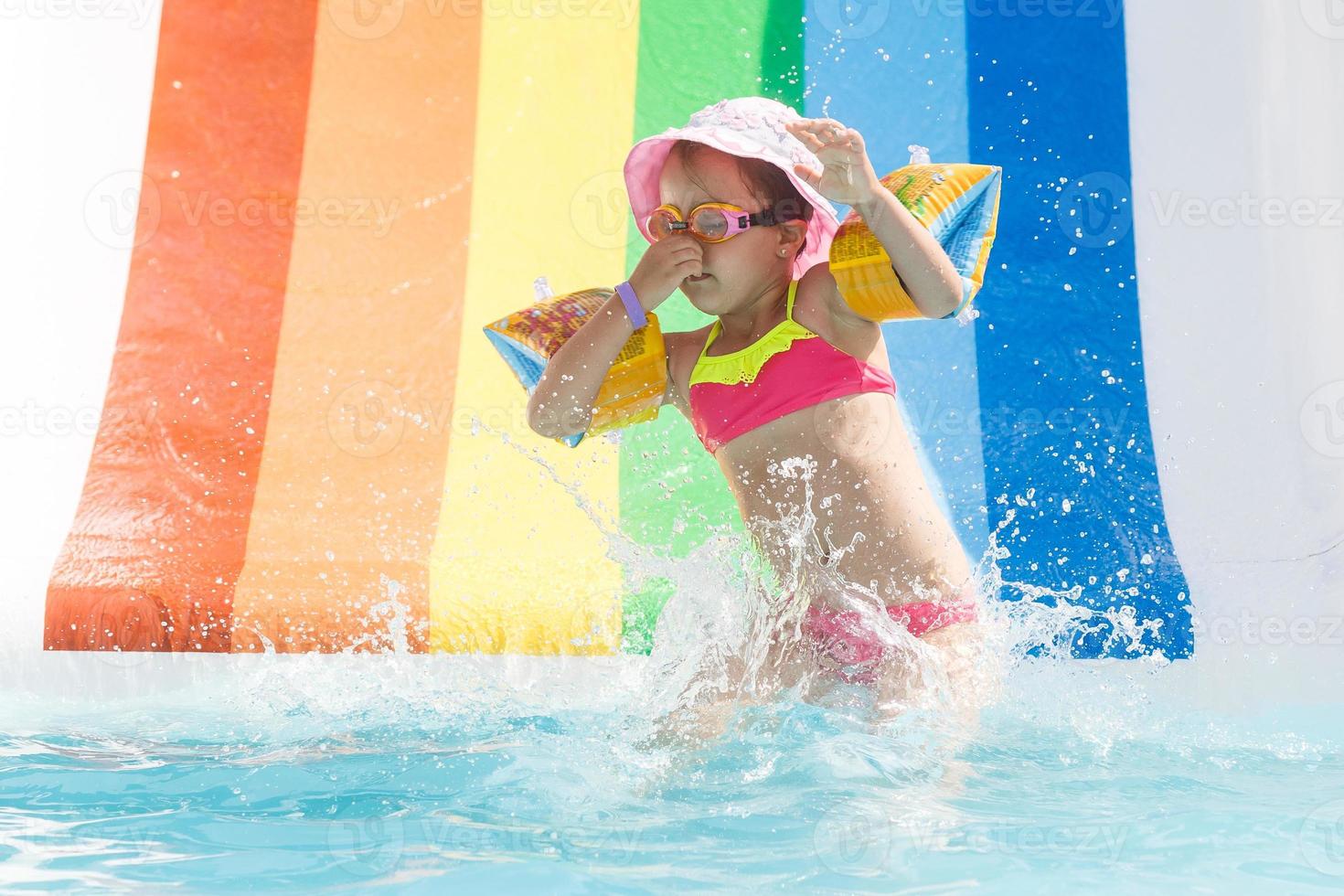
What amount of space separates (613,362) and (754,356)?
9.0 inches

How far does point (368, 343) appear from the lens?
324cm

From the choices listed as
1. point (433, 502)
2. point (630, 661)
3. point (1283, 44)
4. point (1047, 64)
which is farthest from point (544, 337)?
point (1283, 44)

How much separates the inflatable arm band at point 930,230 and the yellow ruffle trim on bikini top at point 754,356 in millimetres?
137

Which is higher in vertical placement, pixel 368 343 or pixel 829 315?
pixel 368 343

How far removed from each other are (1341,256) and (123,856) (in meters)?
2.91

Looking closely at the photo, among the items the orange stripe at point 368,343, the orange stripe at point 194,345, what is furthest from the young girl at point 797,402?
the orange stripe at point 194,345

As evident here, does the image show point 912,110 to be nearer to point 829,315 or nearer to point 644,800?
point 829,315

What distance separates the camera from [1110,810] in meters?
1.45

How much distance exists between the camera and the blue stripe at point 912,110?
3.19 m

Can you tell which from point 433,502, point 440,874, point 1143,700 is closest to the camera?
point 440,874

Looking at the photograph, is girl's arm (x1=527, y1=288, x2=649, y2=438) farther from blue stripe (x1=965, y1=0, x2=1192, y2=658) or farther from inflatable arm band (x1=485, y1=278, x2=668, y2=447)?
blue stripe (x1=965, y1=0, x2=1192, y2=658)

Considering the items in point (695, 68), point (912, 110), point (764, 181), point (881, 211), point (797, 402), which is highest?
point (695, 68)

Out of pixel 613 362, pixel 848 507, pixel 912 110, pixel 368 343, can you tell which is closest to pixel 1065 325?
pixel 912 110

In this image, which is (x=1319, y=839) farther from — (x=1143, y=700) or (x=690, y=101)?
(x=690, y=101)
